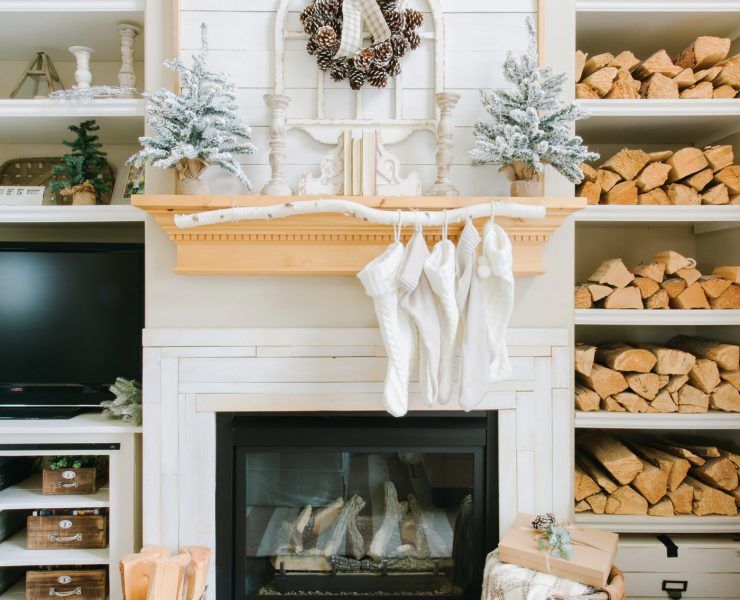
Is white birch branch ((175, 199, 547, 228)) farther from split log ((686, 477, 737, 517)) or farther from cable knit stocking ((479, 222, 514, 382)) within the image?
split log ((686, 477, 737, 517))

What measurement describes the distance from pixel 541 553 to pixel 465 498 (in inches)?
13.5

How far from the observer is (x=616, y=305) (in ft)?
5.94

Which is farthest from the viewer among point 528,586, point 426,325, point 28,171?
point 28,171

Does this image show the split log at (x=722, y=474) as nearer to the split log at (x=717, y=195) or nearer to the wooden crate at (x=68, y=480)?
the split log at (x=717, y=195)

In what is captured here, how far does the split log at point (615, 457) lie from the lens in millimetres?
1789

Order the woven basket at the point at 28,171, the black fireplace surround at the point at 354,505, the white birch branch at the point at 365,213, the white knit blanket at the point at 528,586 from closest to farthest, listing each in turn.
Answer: the white knit blanket at the point at 528,586 < the white birch branch at the point at 365,213 < the black fireplace surround at the point at 354,505 < the woven basket at the point at 28,171

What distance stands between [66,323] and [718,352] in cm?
227

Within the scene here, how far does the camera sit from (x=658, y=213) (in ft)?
5.78

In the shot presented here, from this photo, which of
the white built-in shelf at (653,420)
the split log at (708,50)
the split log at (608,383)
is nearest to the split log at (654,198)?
the split log at (708,50)

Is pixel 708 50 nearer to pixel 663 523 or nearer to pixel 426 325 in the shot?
pixel 426 325

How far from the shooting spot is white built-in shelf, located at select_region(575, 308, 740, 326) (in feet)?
5.80

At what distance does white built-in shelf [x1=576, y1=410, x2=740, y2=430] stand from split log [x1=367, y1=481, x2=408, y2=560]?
0.66 m

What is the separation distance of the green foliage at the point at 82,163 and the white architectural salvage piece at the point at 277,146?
72 cm

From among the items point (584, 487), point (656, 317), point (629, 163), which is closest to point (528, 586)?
point (584, 487)
